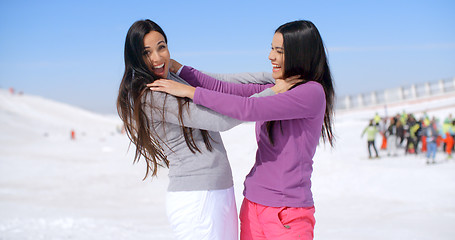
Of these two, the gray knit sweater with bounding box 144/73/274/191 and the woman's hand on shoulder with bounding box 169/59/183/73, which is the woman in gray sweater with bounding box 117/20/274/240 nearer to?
the gray knit sweater with bounding box 144/73/274/191

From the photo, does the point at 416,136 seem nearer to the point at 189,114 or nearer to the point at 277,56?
the point at 277,56

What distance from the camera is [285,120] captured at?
84.0 inches

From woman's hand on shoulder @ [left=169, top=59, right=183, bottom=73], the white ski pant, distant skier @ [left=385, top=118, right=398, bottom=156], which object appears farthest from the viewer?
distant skier @ [left=385, top=118, right=398, bottom=156]

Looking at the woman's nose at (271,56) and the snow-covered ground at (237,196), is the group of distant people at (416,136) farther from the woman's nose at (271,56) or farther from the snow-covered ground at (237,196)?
the woman's nose at (271,56)

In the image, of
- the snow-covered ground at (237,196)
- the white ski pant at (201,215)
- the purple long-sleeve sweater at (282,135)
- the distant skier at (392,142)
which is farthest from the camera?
the distant skier at (392,142)

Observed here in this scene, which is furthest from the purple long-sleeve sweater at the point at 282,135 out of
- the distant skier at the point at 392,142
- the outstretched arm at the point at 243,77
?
the distant skier at the point at 392,142

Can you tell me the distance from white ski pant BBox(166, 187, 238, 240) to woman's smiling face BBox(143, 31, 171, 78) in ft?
2.31

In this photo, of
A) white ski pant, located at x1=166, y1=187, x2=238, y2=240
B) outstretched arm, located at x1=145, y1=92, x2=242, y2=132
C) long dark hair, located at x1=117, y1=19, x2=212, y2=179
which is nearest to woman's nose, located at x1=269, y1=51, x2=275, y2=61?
outstretched arm, located at x1=145, y1=92, x2=242, y2=132

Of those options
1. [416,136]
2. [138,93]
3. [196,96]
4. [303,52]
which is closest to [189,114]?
[196,96]

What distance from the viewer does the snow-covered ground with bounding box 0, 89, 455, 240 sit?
640 centimetres

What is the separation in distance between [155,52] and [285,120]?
2.60 feet

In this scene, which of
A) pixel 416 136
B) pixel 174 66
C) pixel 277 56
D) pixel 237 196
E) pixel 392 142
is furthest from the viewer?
pixel 392 142

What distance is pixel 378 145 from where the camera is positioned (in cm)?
1730

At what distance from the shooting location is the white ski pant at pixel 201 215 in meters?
2.13
